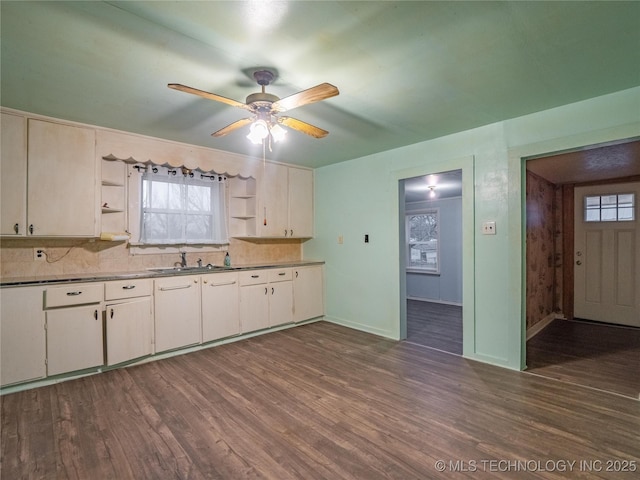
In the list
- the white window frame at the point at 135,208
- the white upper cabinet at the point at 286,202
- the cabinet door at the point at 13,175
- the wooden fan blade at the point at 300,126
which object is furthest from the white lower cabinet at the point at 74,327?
the wooden fan blade at the point at 300,126

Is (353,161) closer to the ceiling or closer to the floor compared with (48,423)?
closer to the ceiling

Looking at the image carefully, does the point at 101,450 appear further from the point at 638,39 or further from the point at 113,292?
the point at 638,39

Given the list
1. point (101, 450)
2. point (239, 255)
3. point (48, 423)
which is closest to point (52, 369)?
point (48, 423)

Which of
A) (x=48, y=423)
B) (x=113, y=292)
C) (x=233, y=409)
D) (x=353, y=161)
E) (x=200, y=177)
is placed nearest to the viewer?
(x=48, y=423)

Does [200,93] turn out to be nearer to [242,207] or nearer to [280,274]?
[242,207]

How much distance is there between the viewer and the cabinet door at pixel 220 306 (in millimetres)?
3629

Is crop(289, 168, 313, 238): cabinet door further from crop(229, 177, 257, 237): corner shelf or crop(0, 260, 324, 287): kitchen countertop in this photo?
crop(0, 260, 324, 287): kitchen countertop

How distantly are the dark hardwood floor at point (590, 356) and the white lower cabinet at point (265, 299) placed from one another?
112 inches

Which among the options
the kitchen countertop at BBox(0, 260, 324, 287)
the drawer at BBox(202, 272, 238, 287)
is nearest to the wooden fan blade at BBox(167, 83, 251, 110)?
the kitchen countertop at BBox(0, 260, 324, 287)

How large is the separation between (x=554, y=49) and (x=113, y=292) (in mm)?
3881

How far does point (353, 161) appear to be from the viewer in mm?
4449

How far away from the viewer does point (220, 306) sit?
3.74 metres

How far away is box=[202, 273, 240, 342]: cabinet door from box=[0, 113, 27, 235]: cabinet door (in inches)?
66.0

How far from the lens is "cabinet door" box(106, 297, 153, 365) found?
299 centimetres
